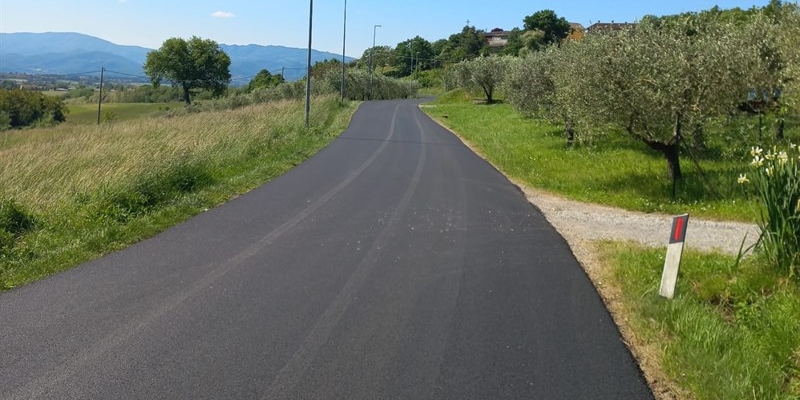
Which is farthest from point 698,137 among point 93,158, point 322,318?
point 93,158

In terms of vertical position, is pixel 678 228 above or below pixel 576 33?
below

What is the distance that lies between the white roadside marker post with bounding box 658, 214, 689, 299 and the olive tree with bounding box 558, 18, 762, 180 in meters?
6.37

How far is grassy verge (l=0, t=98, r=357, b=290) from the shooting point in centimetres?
752

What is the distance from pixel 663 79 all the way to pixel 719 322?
746 centimetres

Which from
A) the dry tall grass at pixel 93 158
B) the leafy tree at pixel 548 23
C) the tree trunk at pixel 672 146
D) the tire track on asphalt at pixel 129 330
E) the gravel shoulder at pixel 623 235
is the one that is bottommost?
the tire track on asphalt at pixel 129 330

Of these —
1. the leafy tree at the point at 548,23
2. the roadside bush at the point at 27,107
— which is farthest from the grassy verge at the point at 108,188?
the leafy tree at the point at 548,23

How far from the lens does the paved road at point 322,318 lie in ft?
13.6

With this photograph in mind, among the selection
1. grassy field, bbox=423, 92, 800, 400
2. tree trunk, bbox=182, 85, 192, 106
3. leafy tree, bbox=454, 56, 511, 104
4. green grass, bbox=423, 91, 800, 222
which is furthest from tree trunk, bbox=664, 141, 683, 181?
tree trunk, bbox=182, 85, 192, 106

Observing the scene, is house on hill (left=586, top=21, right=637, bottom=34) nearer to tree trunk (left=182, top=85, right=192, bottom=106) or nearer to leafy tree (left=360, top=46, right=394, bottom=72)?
tree trunk (left=182, top=85, right=192, bottom=106)

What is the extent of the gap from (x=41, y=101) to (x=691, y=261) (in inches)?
2489

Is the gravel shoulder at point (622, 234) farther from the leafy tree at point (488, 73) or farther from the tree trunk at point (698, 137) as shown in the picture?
the leafy tree at point (488, 73)

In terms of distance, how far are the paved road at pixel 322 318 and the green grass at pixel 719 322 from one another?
0.34 metres

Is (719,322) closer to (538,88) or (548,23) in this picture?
(538,88)

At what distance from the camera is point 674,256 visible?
19.6 feet
